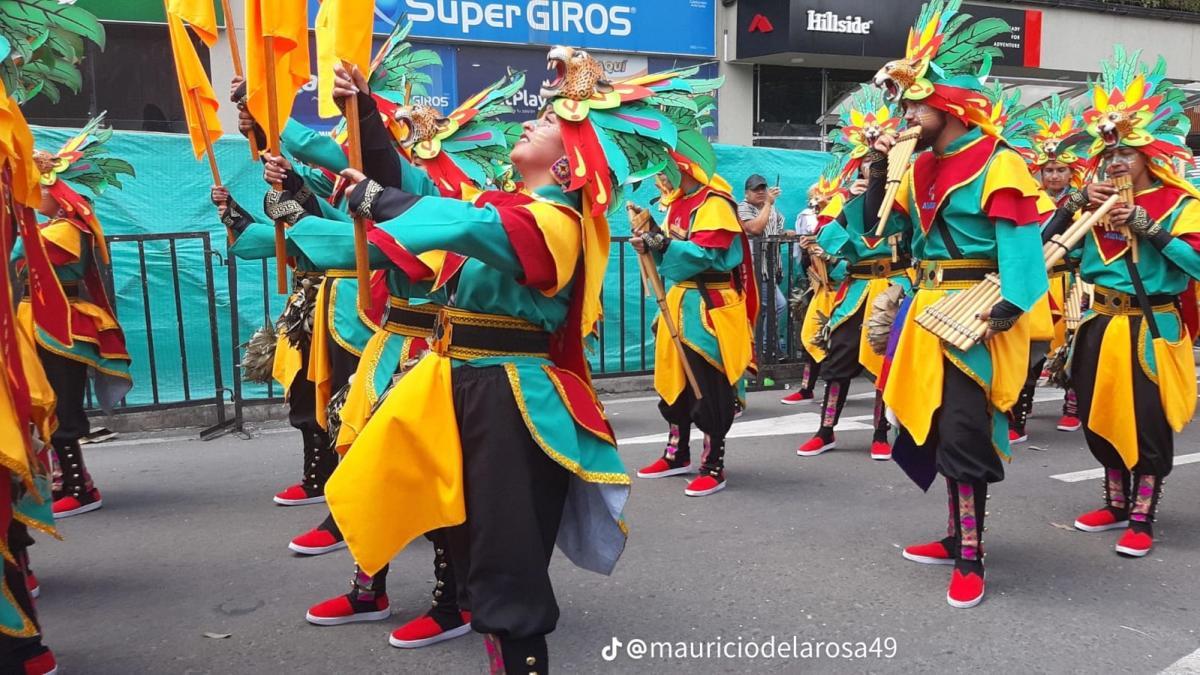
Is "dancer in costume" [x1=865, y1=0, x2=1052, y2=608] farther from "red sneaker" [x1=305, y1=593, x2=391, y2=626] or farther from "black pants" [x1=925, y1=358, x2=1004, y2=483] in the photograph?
"red sneaker" [x1=305, y1=593, x2=391, y2=626]

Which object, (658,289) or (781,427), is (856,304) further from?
(658,289)

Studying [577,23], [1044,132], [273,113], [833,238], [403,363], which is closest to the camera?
[273,113]

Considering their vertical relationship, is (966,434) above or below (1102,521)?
above

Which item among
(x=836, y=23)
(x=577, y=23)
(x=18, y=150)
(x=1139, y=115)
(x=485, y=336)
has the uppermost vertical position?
(x=836, y=23)

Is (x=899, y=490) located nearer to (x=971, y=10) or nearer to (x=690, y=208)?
(x=690, y=208)

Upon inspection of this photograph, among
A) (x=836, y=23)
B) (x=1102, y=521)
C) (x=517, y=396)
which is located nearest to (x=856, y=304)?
(x=1102, y=521)

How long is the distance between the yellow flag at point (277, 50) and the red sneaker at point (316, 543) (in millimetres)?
2308

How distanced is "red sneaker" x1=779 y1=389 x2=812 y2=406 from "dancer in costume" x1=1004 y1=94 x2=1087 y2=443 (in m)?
1.99

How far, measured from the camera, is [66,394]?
5.29 meters

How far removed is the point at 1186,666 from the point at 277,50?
354cm

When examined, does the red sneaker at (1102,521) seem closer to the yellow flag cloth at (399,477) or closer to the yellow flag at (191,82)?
the yellow flag cloth at (399,477)

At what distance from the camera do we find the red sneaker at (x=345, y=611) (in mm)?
3857

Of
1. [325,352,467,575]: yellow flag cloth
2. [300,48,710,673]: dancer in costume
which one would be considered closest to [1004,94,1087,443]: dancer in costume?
[300,48,710,673]: dancer in costume

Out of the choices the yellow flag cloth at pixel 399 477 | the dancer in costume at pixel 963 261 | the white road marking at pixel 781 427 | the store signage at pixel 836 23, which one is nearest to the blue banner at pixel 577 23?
the store signage at pixel 836 23
